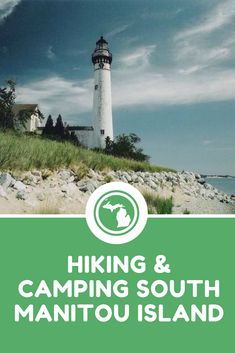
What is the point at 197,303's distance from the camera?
134 cm

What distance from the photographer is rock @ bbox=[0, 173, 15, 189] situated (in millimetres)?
1415

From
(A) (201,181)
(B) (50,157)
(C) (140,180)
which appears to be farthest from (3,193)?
(A) (201,181)

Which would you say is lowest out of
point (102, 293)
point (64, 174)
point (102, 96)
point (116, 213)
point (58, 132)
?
point (102, 293)

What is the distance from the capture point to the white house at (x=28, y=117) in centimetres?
146

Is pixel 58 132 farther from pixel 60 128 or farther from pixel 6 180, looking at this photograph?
pixel 6 180

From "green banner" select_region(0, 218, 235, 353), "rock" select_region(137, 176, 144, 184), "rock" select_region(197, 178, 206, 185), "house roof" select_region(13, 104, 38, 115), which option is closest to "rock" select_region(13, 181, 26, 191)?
"green banner" select_region(0, 218, 235, 353)

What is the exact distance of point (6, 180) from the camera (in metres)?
1.42

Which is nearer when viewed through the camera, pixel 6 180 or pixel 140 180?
pixel 6 180

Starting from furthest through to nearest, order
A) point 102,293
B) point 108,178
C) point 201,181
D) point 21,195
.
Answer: point 201,181, point 108,178, point 21,195, point 102,293

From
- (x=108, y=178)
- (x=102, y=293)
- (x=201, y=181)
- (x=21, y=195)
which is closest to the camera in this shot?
(x=102, y=293)

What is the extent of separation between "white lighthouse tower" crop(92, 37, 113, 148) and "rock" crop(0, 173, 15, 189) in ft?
0.90

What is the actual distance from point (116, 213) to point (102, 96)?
36cm

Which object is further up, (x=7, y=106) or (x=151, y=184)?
(x=7, y=106)

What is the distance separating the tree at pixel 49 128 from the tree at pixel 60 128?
0.01 meters
